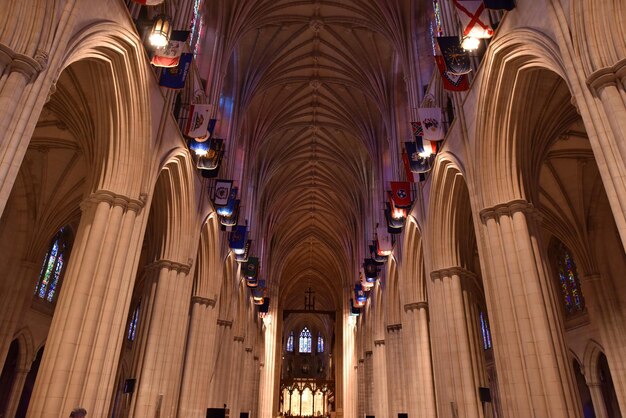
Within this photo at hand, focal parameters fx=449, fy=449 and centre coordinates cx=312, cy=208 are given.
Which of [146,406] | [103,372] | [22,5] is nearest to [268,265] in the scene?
[146,406]

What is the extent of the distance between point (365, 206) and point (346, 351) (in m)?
15.7

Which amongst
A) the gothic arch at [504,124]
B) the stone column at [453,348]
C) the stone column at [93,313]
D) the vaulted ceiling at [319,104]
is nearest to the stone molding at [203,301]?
the stone column at [93,313]

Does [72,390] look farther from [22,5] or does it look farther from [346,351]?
[346,351]

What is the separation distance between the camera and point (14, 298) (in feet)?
54.2

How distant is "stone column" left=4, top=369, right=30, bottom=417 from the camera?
16938mm

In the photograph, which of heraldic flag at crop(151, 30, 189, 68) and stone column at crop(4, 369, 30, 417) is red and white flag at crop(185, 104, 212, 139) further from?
stone column at crop(4, 369, 30, 417)

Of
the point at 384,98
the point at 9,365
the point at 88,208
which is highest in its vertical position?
the point at 384,98

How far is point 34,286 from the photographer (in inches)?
680

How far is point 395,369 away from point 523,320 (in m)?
13.9

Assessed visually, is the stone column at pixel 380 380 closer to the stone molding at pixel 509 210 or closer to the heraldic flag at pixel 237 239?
the heraldic flag at pixel 237 239

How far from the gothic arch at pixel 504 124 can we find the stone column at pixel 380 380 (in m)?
18.6

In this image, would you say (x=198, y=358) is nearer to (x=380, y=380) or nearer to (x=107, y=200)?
(x=107, y=200)

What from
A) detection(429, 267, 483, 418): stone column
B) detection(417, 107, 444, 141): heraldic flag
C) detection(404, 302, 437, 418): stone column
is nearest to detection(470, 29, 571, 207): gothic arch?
detection(417, 107, 444, 141): heraldic flag

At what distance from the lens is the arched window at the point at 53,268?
19.2m
